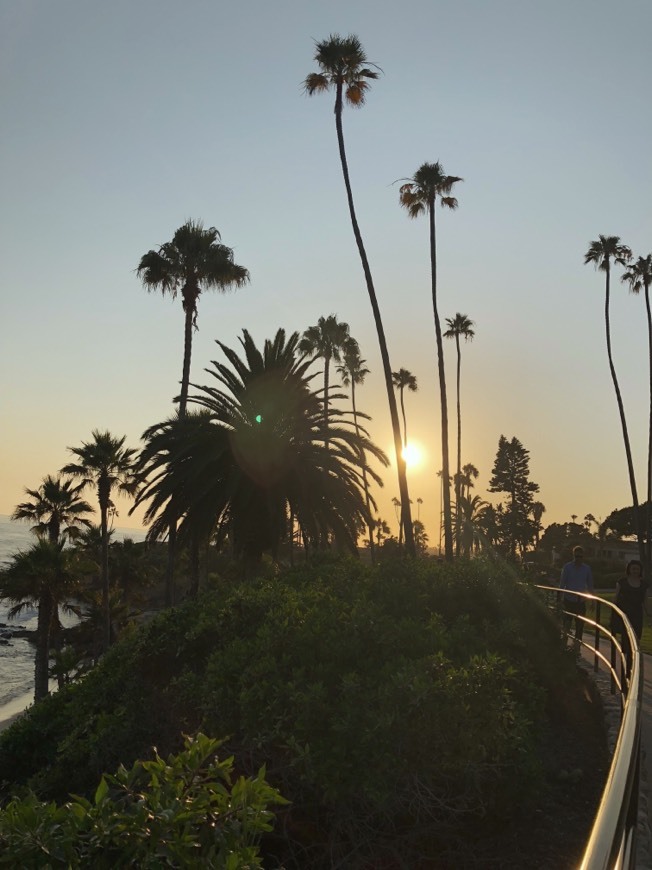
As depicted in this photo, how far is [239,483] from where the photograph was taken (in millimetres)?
22453

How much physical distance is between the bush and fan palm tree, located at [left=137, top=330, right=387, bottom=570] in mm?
18408

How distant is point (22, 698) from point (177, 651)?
129 feet

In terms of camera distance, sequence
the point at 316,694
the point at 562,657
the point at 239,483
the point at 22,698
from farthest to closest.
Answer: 1. the point at 22,698
2. the point at 239,483
3. the point at 562,657
4. the point at 316,694

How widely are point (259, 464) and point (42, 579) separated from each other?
1581 cm

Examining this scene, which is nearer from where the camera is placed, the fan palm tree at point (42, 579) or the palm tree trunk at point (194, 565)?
the palm tree trunk at point (194, 565)

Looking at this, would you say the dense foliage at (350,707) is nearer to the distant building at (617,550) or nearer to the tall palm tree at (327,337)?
the tall palm tree at (327,337)

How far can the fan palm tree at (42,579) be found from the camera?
33.0 m

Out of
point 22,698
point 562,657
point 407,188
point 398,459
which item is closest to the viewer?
point 562,657

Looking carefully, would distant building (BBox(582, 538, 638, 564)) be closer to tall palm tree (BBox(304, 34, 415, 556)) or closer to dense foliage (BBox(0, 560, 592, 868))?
tall palm tree (BBox(304, 34, 415, 556))

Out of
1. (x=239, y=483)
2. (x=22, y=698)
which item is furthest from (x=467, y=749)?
(x=22, y=698)

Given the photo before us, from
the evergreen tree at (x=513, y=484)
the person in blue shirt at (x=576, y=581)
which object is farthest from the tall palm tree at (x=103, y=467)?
the evergreen tree at (x=513, y=484)

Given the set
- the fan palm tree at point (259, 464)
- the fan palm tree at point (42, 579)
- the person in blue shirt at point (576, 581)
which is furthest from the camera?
the fan palm tree at point (42, 579)

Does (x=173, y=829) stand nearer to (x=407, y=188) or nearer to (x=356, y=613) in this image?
(x=356, y=613)

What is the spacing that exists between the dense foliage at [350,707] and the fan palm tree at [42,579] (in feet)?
80.5
